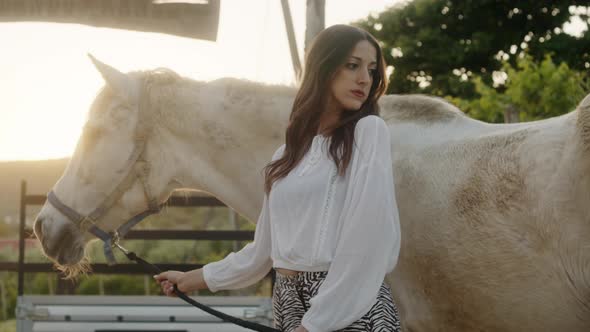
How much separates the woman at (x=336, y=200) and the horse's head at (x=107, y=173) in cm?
120

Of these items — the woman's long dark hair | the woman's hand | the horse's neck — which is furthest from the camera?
the horse's neck

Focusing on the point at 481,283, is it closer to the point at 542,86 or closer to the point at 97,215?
the point at 97,215

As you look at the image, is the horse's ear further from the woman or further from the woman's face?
the woman's face

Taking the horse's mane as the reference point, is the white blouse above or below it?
below

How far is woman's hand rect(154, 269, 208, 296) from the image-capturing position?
251 centimetres

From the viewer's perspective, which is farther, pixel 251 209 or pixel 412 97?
pixel 251 209

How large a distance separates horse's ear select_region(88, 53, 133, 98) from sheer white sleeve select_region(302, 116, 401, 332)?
5.57 feet

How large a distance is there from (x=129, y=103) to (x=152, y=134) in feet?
0.60

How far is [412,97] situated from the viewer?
312 cm

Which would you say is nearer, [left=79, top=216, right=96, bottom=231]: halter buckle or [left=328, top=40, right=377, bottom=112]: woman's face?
[left=328, top=40, right=377, bottom=112]: woman's face

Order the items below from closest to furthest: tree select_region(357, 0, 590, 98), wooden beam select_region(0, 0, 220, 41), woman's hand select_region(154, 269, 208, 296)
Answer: woman's hand select_region(154, 269, 208, 296) → wooden beam select_region(0, 0, 220, 41) → tree select_region(357, 0, 590, 98)

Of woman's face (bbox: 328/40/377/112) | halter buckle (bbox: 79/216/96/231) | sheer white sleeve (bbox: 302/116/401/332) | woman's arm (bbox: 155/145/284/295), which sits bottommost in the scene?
halter buckle (bbox: 79/216/96/231)

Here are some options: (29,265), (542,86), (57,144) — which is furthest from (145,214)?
(542,86)

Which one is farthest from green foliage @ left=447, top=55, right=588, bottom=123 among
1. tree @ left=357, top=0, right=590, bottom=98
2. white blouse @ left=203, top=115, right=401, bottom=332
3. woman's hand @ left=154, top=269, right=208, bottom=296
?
white blouse @ left=203, top=115, right=401, bottom=332
